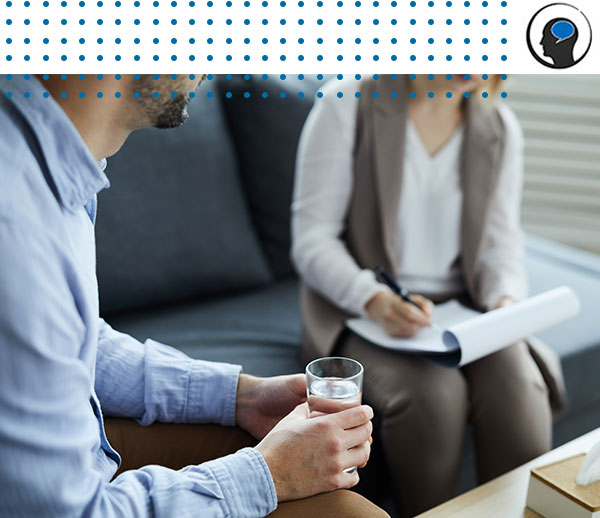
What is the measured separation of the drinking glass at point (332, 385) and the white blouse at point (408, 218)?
19.6 inches

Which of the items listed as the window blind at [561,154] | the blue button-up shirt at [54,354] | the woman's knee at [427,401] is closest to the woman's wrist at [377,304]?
the woman's knee at [427,401]

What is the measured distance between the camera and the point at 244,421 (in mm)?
1057

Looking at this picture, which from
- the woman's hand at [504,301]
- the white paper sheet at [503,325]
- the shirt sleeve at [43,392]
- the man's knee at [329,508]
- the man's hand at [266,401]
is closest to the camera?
the shirt sleeve at [43,392]

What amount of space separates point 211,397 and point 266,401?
0.26 feet

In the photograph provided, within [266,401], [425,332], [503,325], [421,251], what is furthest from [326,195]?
[266,401]

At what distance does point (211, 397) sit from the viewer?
41.6 inches

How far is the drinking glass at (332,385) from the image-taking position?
0.94m

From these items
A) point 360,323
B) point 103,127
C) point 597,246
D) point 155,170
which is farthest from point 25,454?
point 597,246

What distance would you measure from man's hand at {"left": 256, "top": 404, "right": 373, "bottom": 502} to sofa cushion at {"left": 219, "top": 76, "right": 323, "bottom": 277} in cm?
104

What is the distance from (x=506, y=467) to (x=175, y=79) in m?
0.98

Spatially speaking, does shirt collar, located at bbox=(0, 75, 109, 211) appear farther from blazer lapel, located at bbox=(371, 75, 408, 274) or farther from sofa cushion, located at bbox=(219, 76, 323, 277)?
sofa cushion, located at bbox=(219, 76, 323, 277)

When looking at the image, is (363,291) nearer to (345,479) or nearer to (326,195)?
(326,195)

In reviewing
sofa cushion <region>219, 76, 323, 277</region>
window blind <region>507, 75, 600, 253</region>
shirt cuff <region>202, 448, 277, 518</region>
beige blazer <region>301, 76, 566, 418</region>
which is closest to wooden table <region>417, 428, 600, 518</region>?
shirt cuff <region>202, 448, 277, 518</region>
